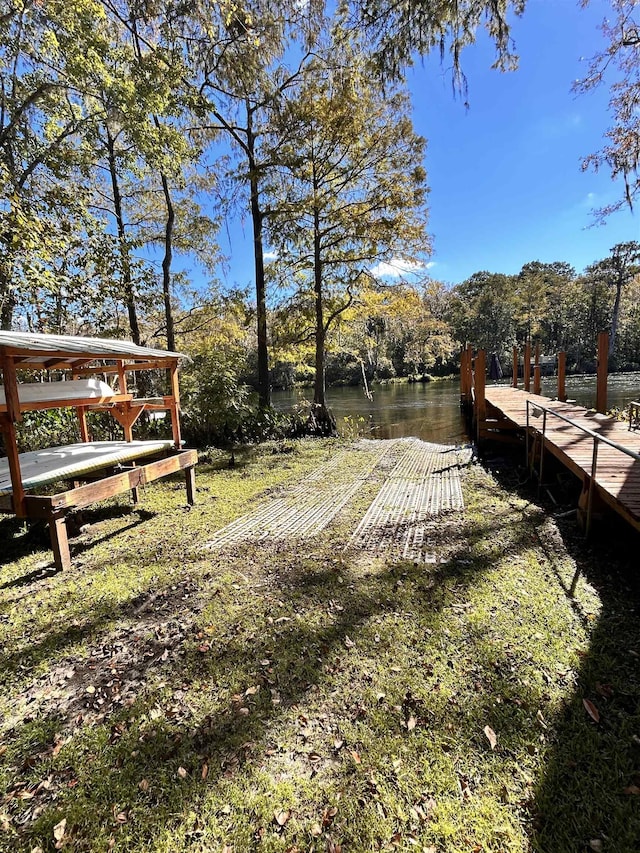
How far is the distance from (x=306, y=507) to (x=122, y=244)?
8.24 metres

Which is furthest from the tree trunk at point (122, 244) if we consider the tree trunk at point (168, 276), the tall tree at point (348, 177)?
the tall tree at point (348, 177)

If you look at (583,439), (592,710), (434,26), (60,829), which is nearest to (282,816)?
(60,829)

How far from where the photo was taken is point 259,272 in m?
11.1

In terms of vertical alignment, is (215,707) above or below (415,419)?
above

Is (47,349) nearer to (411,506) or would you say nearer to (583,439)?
(411,506)

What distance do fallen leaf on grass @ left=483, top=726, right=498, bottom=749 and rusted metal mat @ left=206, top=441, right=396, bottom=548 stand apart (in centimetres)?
274

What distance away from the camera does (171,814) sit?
67.6 inches

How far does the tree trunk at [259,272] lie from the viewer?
10406mm

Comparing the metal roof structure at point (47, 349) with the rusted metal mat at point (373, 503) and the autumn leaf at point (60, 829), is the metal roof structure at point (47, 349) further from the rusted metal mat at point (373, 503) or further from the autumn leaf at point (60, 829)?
the autumn leaf at point (60, 829)

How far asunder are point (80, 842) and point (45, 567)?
123 inches

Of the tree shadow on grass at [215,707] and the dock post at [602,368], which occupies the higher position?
the dock post at [602,368]

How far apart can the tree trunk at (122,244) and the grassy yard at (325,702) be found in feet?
26.0

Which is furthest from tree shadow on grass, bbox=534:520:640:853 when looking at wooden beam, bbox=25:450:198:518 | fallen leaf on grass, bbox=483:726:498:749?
wooden beam, bbox=25:450:198:518

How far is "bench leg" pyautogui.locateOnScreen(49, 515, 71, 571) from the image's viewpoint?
3.87m
